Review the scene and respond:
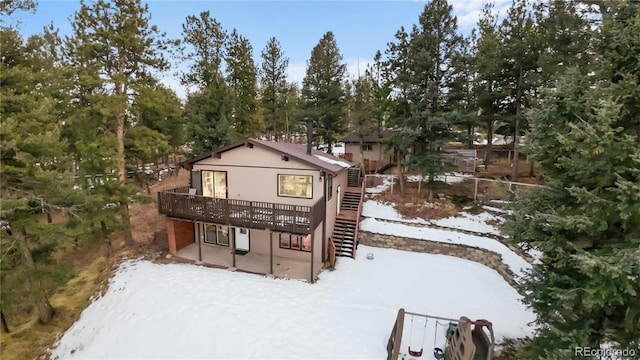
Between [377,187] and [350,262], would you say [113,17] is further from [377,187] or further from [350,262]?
[377,187]

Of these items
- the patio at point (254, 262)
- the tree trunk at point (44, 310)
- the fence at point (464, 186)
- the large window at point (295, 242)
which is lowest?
the tree trunk at point (44, 310)

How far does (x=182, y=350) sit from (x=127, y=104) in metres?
10.8

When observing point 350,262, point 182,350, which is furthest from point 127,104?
point 350,262

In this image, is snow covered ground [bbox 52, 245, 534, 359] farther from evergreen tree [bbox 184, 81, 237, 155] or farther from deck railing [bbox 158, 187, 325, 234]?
evergreen tree [bbox 184, 81, 237, 155]

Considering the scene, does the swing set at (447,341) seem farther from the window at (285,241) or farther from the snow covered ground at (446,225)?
the window at (285,241)

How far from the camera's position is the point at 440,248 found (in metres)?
14.7

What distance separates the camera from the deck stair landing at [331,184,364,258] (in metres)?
14.7

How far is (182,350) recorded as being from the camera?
841 cm

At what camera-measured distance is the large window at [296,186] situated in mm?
13469

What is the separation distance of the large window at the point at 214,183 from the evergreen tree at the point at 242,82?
992 cm

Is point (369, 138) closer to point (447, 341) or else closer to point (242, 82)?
point (242, 82)

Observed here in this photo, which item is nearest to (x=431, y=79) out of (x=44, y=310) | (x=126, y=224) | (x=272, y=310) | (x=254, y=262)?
(x=254, y=262)

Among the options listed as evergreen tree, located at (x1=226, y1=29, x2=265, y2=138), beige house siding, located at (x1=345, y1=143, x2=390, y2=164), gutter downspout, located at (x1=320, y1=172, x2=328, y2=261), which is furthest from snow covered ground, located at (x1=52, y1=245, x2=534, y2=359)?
beige house siding, located at (x1=345, y1=143, x2=390, y2=164)

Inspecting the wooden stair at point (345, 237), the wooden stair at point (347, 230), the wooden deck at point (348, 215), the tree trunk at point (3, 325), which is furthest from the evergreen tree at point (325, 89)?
the tree trunk at point (3, 325)
